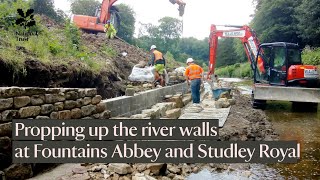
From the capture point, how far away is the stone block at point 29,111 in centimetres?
427

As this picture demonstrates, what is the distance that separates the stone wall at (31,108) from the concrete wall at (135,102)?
1176mm

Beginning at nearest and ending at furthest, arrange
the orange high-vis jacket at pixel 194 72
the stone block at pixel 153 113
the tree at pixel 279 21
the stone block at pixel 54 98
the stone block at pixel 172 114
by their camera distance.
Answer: the stone block at pixel 54 98
the stone block at pixel 153 113
the stone block at pixel 172 114
the orange high-vis jacket at pixel 194 72
the tree at pixel 279 21

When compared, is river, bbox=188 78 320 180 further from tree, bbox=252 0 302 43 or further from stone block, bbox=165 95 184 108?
tree, bbox=252 0 302 43

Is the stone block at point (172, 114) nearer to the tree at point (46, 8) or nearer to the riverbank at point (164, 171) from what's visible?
the riverbank at point (164, 171)

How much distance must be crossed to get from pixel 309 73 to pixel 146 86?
5576 millimetres

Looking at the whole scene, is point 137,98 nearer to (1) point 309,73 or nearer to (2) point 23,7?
(2) point 23,7

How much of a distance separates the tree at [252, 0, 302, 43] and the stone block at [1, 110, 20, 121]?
98.8 ft

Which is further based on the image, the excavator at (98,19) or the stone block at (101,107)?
the excavator at (98,19)

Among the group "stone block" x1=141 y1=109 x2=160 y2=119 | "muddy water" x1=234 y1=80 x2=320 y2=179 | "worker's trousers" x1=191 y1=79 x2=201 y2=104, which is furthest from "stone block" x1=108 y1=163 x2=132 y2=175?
"worker's trousers" x1=191 y1=79 x2=201 y2=104

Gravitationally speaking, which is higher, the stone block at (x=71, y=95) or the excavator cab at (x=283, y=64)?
the excavator cab at (x=283, y=64)

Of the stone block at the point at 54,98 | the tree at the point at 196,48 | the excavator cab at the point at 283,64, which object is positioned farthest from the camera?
the tree at the point at 196,48

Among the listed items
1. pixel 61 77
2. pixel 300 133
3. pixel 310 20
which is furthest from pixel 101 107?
pixel 310 20

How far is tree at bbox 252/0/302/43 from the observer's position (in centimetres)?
3105

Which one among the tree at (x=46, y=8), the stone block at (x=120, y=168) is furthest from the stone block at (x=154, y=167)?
the tree at (x=46, y=8)
